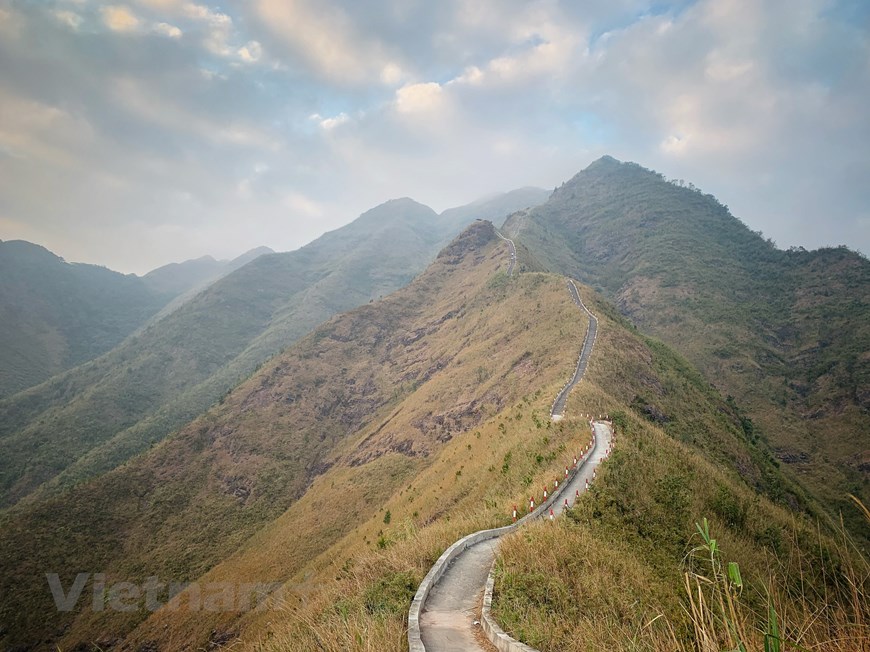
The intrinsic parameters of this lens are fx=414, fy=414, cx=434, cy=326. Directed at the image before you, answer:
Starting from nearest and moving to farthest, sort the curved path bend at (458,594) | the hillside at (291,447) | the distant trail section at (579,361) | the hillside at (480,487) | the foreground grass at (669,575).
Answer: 1. the foreground grass at (669,575)
2. the curved path bend at (458,594)
3. the hillside at (480,487)
4. the distant trail section at (579,361)
5. the hillside at (291,447)

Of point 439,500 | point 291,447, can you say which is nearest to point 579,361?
point 439,500

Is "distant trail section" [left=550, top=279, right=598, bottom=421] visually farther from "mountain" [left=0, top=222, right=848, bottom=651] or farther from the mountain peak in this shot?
the mountain peak

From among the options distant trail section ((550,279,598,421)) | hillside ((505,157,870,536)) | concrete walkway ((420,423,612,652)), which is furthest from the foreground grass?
hillside ((505,157,870,536))

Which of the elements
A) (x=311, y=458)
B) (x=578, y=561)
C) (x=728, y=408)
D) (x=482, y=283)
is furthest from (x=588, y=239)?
(x=578, y=561)

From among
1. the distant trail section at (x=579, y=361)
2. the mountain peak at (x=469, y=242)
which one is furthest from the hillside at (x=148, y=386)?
the distant trail section at (x=579, y=361)

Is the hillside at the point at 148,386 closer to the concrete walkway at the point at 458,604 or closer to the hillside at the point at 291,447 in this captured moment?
the hillside at the point at 291,447
